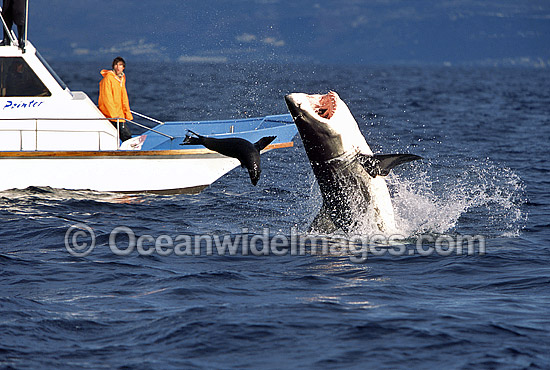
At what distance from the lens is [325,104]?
1020cm

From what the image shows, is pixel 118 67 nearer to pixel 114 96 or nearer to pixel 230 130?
pixel 114 96

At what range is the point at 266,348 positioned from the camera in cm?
728

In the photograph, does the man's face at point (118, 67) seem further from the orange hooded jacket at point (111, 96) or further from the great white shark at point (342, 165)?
the great white shark at point (342, 165)

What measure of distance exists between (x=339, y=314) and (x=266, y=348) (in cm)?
114

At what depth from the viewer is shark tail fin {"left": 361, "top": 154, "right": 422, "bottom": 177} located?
9773 millimetres

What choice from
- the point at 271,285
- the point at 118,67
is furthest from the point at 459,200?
the point at 118,67

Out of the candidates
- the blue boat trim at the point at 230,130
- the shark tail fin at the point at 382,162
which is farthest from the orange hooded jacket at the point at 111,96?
the shark tail fin at the point at 382,162

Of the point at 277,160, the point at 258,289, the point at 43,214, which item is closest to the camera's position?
the point at 258,289

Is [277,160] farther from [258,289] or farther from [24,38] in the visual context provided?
[258,289]

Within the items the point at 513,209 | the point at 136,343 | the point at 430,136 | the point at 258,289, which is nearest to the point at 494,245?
the point at 513,209

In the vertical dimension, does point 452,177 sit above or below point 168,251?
above

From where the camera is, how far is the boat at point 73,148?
1437cm

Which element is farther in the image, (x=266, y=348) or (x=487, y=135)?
(x=487, y=135)

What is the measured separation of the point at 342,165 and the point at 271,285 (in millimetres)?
2113
